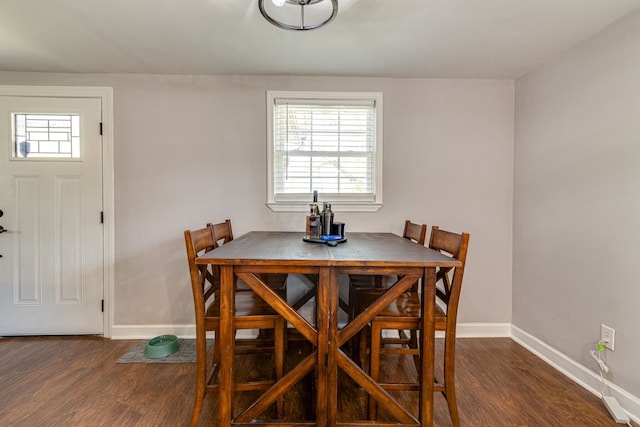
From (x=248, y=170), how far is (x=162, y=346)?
1521 millimetres

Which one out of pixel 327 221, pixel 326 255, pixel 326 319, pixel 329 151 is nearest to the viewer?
pixel 326 319

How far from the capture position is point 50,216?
2445 millimetres

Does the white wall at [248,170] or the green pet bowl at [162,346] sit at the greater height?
the white wall at [248,170]

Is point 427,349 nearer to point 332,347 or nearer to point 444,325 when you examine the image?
point 444,325

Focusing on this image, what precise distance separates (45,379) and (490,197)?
356 cm

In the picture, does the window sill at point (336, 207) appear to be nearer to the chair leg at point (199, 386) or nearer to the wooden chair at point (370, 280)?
the wooden chair at point (370, 280)

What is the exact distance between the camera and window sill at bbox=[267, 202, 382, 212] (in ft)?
8.19

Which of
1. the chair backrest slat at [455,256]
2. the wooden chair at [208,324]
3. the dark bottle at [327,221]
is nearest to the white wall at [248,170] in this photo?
the dark bottle at [327,221]

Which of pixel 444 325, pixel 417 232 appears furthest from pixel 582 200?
pixel 444 325

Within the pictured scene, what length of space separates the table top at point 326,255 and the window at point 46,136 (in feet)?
6.29

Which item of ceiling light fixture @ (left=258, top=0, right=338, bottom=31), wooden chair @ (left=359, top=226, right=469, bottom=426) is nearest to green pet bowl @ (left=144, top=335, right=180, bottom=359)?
wooden chair @ (left=359, top=226, right=469, bottom=426)

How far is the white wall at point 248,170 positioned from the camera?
2482 mm

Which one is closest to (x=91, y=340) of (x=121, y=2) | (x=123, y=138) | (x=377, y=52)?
(x=123, y=138)

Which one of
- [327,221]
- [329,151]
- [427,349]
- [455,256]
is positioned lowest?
[427,349]
